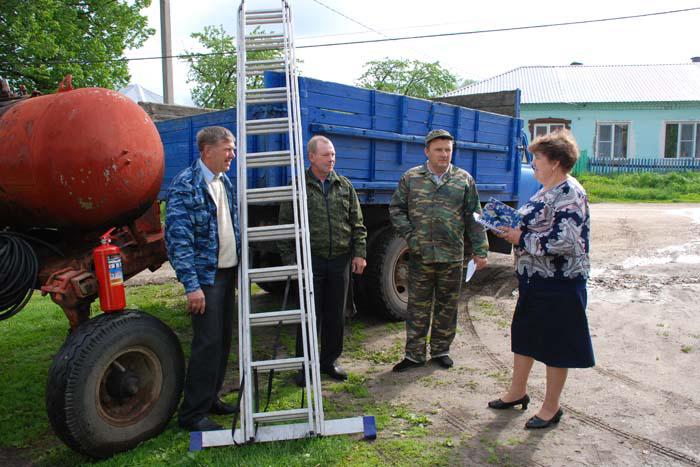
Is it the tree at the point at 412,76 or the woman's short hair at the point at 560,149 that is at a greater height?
the tree at the point at 412,76

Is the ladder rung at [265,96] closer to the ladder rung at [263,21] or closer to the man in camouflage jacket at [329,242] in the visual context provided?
the man in camouflage jacket at [329,242]

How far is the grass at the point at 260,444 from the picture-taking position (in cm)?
313

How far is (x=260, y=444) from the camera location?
10.7 ft

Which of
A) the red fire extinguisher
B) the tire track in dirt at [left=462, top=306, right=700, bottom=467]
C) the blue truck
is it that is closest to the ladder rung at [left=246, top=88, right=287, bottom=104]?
the blue truck

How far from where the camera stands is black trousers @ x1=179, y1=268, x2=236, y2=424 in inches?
137

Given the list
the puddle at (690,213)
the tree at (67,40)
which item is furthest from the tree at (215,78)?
the puddle at (690,213)

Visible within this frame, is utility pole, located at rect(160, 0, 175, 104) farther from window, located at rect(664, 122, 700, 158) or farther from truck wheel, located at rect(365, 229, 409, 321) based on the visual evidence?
window, located at rect(664, 122, 700, 158)

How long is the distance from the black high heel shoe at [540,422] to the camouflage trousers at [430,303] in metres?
1.24

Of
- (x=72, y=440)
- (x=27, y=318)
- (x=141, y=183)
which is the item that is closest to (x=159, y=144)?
(x=141, y=183)

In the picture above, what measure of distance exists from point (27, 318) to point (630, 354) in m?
6.30

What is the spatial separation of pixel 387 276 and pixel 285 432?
2742 millimetres

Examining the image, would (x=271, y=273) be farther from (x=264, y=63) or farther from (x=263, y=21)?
(x=263, y=21)

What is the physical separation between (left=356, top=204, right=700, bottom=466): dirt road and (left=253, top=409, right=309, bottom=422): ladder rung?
872 mm

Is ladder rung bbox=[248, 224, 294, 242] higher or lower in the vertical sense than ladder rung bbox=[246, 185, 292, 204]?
lower
